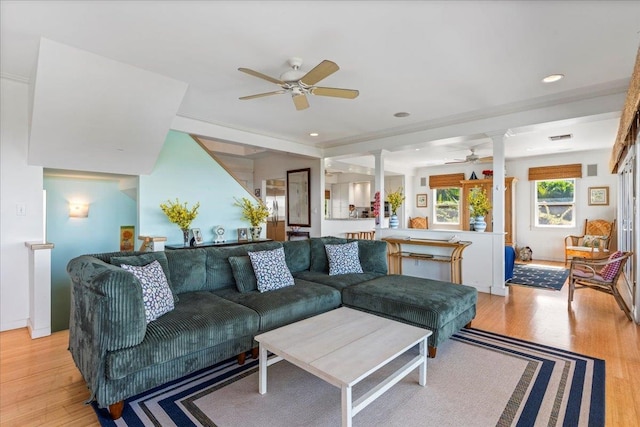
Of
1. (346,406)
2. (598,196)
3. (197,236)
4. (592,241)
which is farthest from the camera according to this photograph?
(598,196)

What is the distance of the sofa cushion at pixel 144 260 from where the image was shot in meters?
2.46

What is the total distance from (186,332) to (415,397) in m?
1.58

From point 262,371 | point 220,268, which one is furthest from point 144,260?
point 262,371

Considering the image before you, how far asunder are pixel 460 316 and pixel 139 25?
360cm

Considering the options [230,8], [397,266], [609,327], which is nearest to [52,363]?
[230,8]

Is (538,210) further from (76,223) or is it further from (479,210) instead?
Answer: (76,223)

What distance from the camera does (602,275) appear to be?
3768 millimetres

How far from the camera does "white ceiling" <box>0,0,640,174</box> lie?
2.19m

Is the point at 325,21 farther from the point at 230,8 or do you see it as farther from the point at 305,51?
the point at 230,8

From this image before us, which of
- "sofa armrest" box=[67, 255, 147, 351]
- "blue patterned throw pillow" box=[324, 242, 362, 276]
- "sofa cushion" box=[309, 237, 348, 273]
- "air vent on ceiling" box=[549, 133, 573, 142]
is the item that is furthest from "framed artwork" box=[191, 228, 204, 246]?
"air vent on ceiling" box=[549, 133, 573, 142]

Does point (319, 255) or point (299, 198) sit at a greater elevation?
point (299, 198)

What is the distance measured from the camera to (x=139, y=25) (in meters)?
2.37

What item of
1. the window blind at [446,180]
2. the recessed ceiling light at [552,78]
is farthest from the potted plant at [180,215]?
the window blind at [446,180]

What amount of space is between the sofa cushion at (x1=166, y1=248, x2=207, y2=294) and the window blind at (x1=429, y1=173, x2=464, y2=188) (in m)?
7.82
